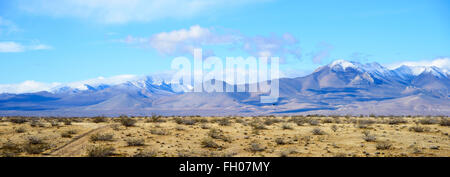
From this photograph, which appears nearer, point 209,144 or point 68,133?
point 209,144

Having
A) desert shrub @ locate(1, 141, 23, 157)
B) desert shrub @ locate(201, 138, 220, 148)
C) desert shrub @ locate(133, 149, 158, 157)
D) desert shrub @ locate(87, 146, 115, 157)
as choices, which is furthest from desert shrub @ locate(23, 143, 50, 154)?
desert shrub @ locate(201, 138, 220, 148)

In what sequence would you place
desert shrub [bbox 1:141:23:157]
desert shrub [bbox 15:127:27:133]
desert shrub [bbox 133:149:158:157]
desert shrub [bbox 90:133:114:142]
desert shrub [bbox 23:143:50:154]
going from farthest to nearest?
desert shrub [bbox 15:127:27:133] → desert shrub [bbox 90:133:114:142] → desert shrub [bbox 23:143:50:154] → desert shrub [bbox 1:141:23:157] → desert shrub [bbox 133:149:158:157]

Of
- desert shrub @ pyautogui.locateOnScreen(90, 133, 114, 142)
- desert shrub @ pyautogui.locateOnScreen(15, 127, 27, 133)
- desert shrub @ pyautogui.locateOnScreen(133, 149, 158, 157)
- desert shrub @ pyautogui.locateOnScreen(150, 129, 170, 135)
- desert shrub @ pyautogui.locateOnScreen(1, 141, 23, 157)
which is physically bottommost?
desert shrub @ pyautogui.locateOnScreen(133, 149, 158, 157)

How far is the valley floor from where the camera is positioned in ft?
77.2

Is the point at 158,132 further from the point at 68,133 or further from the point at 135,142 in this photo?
Answer: the point at 68,133

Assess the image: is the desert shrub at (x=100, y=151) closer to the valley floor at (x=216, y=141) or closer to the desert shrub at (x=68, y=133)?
the valley floor at (x=216, y=141)

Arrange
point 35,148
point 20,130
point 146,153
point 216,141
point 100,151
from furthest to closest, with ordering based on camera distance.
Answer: point 20,130
point 216,141
point 35,148
point 100,151
point 146,153

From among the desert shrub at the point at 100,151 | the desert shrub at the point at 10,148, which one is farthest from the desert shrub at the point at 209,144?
the desert shrub at the point at 10,148

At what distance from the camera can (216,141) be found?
27656 millimetres

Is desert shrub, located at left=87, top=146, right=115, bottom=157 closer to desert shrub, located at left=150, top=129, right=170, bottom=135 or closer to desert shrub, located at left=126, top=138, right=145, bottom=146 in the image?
desert shrub, located at left=126, top=138, right=145, bottom=146

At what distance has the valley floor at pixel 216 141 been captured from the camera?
23.5 metres

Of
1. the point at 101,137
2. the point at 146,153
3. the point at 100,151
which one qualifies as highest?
the point at 101,137

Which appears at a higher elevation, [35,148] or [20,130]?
[20,130]

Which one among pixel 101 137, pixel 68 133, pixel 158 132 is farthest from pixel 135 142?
pixel 68 133
